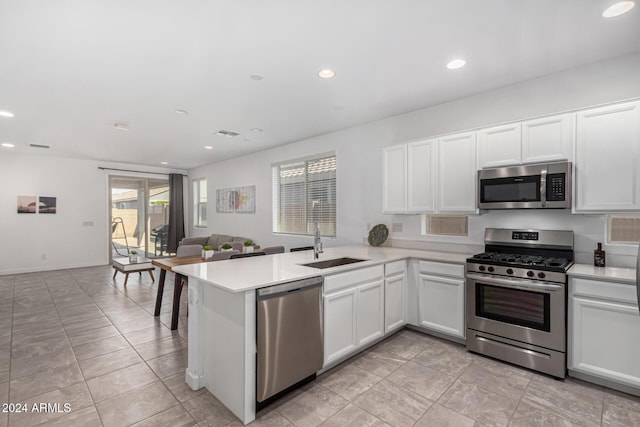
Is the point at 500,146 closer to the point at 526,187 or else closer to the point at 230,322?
the point at 526,187

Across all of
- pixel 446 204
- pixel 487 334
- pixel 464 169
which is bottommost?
pixel 487 334

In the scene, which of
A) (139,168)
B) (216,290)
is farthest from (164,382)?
(139,168)

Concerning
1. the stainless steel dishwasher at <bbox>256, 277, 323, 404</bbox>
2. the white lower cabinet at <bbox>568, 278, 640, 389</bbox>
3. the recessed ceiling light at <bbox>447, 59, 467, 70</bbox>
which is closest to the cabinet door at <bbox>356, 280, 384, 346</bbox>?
the stainless steel dishwasher at <bbox>256, 277, 323, 404</bbox>

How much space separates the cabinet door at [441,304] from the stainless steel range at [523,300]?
10 centimetres

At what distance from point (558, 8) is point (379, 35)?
1164mm

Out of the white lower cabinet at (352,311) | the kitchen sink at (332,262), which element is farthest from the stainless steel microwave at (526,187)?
the kitchen sink at (332,262)

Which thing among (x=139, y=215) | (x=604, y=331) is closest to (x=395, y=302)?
(x=604, y=331)

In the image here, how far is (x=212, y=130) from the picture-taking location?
4.94 m

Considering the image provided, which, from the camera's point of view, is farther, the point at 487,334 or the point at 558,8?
the point at 487,334

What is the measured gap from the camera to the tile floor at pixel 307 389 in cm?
202

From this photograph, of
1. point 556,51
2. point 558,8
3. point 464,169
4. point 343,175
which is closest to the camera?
point 558,8

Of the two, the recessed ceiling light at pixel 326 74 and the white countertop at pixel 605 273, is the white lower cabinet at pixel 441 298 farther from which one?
the recessed ceiling light at pixel 326 74

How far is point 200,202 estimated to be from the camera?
8898mm

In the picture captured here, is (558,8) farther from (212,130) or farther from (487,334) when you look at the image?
(212,130)
